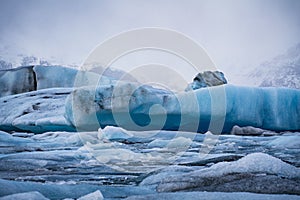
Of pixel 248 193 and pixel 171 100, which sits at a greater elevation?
pixel 171 100

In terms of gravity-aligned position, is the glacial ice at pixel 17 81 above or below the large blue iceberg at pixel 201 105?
above

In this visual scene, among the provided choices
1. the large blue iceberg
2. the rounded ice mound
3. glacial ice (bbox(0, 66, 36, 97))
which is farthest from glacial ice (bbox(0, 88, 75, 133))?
the rounded ice mound

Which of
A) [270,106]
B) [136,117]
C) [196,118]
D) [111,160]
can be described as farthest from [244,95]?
[111,160]

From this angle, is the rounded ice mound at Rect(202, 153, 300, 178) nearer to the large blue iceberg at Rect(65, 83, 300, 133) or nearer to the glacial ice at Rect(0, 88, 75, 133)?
the large blue iceberg at Rect(65, 83, 300, 133)

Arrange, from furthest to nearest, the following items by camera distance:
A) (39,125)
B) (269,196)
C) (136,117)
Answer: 1. (39,125)
2. (136,117)
3. (269,196)

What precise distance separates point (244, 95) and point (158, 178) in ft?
22.4

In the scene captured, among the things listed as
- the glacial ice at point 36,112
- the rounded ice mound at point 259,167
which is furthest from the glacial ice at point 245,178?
the glacial ice at point 36,112

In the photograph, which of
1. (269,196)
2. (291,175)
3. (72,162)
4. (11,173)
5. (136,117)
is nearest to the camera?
(269,196)

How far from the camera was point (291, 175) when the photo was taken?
1965 mm

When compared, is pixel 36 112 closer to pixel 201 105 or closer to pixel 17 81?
pixel 17 81

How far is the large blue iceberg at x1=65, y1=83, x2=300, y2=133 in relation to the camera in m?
8.39

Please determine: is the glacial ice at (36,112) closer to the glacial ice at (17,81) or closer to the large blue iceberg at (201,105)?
the large blue iceberg at (201,105)

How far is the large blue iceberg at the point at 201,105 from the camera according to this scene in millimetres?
8391

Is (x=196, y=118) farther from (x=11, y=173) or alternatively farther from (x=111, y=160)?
(x=11, y=173)
